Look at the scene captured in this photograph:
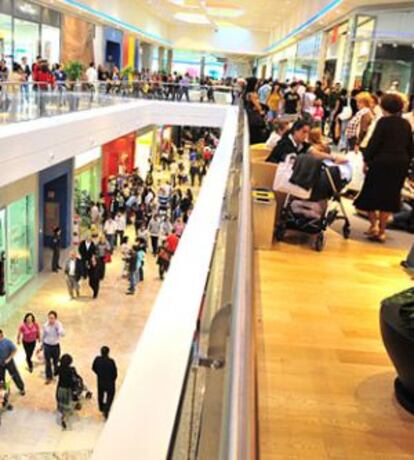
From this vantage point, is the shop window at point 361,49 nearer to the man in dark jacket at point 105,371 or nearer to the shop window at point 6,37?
the man in dark jacket at point 105,371

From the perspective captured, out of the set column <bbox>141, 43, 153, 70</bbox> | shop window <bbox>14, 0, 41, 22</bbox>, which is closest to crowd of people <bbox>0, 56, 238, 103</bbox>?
shop window <bbox>14, 0, 41, 22</bbox>

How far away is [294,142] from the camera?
6305 millimetres

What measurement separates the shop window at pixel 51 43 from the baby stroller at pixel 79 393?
19.6 meters

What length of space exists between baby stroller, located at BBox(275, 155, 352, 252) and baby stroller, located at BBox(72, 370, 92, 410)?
16.3 ft

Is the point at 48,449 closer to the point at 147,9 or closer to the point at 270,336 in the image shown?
the point at 270,336

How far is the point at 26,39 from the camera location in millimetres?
24125

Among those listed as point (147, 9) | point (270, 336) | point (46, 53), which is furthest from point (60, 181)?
point (147, 9)

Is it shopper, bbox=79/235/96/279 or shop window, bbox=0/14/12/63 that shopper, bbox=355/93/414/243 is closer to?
shopper, bbox=79/235/96/279

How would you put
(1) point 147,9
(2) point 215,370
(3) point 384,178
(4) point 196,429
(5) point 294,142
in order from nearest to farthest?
1. (4) point 196,429
2. (2) point 215,370
3. (3) point 384,178
4. (5) point 294,142
5. (1) point 147,9

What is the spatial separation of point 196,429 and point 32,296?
566 inches

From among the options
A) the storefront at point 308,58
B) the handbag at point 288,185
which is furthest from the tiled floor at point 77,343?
the storefront at point 308,58

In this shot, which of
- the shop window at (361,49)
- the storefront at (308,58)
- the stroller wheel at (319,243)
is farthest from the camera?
the storefront at (308,58)

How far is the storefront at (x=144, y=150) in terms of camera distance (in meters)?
29.1

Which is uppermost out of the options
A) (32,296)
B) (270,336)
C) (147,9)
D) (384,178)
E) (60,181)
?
(147,9)
